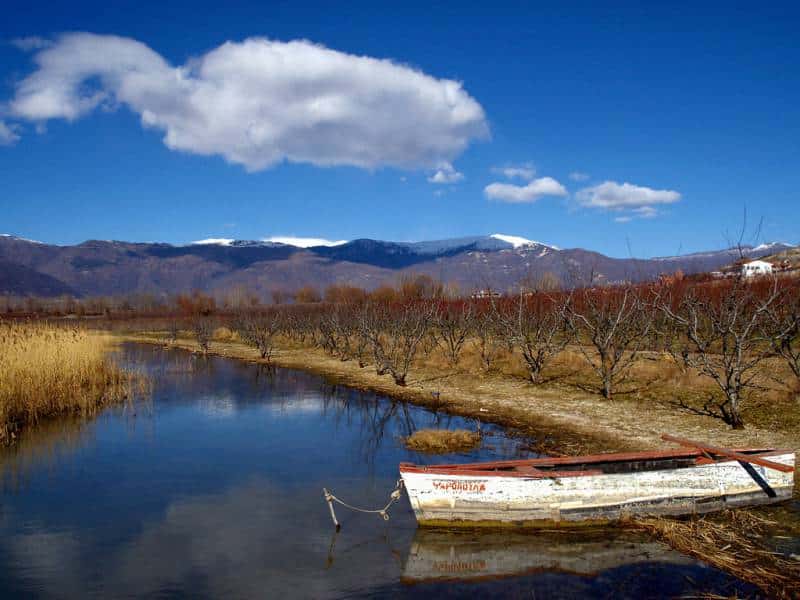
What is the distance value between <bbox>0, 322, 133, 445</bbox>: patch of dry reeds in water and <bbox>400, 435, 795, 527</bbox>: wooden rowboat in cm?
1252

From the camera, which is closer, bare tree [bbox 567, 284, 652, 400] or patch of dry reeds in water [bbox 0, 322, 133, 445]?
patch of dry reeds in water [bbox 0, 322, 133, 445]

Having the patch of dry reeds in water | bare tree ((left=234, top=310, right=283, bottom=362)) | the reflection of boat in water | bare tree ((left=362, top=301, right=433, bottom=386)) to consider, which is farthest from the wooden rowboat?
bare tree ((left=234, top=310, right=283, bottom=362))

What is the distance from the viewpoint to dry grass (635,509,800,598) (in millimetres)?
7629

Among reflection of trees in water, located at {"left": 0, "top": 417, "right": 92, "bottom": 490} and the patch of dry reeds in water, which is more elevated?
the patch of dry reeds in water

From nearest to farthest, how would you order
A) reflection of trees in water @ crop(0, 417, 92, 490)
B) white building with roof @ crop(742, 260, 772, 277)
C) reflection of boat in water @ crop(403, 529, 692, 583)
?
1. reflection of boat in water @ crop(403, 529, 692, 583)
2. reflection of trees in water @ crop(0, 417, 92, 490)
3. white building with roof @ crop(742, 260, 772, 277)

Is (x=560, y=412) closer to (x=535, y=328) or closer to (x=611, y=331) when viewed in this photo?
(x=611, y=331)

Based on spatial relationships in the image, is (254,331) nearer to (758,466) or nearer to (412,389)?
(412,389)

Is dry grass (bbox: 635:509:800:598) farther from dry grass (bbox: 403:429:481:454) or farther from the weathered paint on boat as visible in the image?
dry grass (bbox: 403:429:481:454)

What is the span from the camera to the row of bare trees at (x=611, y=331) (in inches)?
690

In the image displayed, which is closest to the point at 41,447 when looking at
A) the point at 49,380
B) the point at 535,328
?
the point at 49,380

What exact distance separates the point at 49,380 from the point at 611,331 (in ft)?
60.7

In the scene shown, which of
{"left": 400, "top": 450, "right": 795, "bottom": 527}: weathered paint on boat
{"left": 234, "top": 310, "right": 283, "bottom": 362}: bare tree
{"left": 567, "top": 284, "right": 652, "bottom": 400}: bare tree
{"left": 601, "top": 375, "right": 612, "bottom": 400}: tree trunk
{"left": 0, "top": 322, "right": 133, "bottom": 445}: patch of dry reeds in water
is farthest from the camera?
{"left": 234, "top": 310, "right": 283, "bottom": 362}: bare tree

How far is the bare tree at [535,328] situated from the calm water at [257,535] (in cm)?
715

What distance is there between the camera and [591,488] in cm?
954
